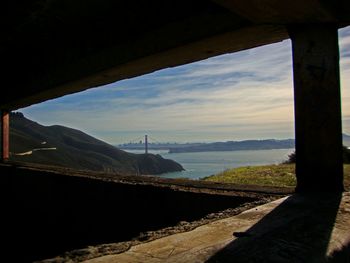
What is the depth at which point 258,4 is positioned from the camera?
10.8 feet

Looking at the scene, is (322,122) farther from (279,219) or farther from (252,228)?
(252,228)

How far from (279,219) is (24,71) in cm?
734

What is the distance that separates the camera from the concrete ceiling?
3639 mm

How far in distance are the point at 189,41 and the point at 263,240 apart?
2836 mm

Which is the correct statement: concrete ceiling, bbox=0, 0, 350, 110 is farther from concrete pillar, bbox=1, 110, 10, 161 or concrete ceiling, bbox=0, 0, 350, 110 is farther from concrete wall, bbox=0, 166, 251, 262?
concrete pillar, bbox=1, 110, 10, 161

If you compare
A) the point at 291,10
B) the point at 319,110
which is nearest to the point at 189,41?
the point at 291,10

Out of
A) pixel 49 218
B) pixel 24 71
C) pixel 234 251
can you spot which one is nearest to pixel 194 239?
pixel 234 251

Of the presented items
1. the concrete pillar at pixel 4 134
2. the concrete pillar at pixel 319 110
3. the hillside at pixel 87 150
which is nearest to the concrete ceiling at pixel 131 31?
the concrete pillar at pixel 319 110

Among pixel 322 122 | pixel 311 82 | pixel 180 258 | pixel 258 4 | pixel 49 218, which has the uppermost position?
pixel 258 4

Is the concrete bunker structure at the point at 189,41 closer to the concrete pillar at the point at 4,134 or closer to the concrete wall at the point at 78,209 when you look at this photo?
the concrete wall at the point at 78,209

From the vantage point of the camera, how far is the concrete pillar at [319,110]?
3.81 metres

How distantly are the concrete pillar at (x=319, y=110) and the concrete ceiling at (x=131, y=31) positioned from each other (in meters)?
0.21

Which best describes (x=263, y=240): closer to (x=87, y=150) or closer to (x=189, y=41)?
(x=189, y=41)

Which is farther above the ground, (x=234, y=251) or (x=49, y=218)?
(x=234, y=251)
